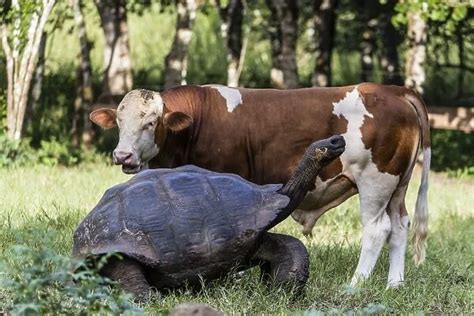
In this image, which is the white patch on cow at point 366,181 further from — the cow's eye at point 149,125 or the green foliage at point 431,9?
the green foliage at point 431,9

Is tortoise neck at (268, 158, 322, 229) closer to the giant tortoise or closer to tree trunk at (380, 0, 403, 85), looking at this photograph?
the giant tortoise

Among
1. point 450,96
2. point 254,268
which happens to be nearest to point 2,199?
point 254,268

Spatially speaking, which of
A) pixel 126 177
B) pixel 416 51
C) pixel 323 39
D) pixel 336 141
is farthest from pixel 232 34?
pixel 336 141

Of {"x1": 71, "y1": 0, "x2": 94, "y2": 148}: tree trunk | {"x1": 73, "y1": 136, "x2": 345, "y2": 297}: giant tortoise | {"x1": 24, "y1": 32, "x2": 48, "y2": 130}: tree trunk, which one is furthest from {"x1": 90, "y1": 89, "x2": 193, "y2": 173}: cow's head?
{"x1": 71, "y1": 0, "x2": 94, "y2": 148}: tree trunk

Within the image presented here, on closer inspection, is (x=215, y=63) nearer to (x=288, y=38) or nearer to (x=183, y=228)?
(x=288, y=38)

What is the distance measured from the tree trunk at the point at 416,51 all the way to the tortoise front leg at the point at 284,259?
817 centimetres

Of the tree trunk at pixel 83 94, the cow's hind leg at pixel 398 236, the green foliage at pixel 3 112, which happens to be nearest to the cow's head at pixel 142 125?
the cow's hind leg at pixel 398 236

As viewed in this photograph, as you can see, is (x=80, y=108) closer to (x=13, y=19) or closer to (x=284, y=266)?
(x=13, y=19)

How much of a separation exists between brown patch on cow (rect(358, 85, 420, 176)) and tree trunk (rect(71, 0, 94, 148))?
23.8 ft

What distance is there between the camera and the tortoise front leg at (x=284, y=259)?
7121 mm

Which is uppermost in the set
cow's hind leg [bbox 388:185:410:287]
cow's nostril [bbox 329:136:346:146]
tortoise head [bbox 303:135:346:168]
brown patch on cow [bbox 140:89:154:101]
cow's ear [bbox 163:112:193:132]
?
brown patch on cow [bbox 140:89:154:101]

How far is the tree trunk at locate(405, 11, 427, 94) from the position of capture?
15.1 meters

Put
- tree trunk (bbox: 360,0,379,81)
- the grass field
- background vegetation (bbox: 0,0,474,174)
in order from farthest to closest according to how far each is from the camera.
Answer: tree trunk (bbox: 360,0,379,81) < background vegetation (bbox: 0,0,474,174) < the grass field

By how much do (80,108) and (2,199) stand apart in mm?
5751
